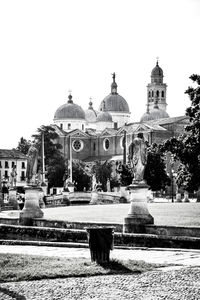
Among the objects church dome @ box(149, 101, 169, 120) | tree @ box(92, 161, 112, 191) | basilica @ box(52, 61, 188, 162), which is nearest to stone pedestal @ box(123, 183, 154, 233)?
tree @ box(92, 161, 112, 191)

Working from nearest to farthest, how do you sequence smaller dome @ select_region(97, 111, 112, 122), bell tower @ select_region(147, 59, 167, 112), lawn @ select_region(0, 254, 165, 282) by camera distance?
1. lawn @ select_region(0, 254, 165, 282)
2. smaller dome @ select_region(97, 111, 112, 122)
3. bell tower @ select_region(147, 59, 167, 112)

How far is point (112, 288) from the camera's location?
12000mm

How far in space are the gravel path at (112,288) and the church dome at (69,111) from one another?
154m

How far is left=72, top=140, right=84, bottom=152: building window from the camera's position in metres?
165

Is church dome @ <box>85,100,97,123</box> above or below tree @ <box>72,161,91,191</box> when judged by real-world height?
above

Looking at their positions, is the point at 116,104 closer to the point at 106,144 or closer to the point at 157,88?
the point at 106,144

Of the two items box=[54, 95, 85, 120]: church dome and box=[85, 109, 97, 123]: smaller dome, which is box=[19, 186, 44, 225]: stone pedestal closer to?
box=[54, 95, 85, 120]: church dome

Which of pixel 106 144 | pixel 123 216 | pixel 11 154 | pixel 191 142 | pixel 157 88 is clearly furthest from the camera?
pixel 157 88

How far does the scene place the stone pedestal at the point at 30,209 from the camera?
28923 millimetres

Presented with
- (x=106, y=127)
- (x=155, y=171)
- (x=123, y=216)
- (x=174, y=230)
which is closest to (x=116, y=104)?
(x=106, y=127)

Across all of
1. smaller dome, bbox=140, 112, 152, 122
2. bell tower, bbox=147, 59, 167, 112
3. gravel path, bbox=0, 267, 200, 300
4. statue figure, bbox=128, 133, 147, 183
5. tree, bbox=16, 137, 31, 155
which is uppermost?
bell tower, bbox=147, 59, 167, 112

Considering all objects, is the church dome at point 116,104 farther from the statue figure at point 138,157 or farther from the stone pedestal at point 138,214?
the stone pedestal at point 138,214

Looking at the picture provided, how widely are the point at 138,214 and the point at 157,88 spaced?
173 metres

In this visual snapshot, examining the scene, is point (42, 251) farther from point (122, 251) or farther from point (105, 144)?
point (105, 144)
